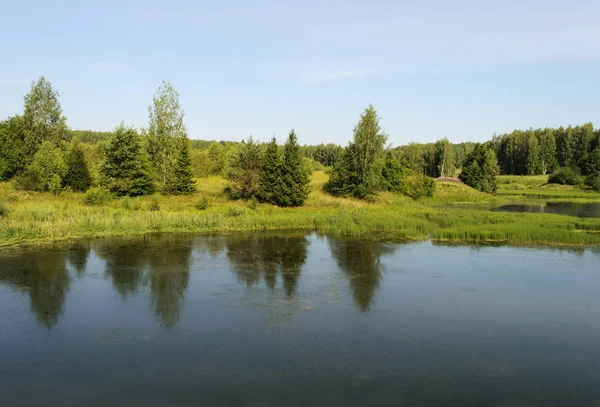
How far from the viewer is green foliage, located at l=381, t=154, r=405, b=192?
5306 centimetres

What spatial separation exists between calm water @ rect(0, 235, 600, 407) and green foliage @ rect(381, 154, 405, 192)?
30432 mm

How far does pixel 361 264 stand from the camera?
21.6 metres

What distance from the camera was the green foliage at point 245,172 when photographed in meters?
39.3

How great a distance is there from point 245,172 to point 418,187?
2582 cm

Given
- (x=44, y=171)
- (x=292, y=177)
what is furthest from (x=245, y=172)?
(x=44, y=171)

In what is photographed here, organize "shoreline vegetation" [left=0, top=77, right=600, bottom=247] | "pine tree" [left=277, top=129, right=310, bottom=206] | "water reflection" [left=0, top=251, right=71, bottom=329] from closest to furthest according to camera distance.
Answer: "water reflection" [left=0, top=251, right=71, bottom=329]
"shoreline vegetation" [left=0, top=77, right=600, bottom=247]
"pine tree" [left=277, top=129, right=310, bottom=206]

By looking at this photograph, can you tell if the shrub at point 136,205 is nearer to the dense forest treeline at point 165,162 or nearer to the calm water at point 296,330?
the dense forest treeline at point 165,162

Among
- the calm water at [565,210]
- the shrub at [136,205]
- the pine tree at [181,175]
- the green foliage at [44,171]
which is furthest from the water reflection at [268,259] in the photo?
the calm water at [565,210]

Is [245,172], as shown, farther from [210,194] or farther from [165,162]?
[165,162]

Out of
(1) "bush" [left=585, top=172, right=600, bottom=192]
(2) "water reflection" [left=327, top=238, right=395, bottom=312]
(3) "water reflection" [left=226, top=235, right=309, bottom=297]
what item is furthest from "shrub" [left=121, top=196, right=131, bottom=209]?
(1) "bush" [left=585, top=172, right=600, bottom=192]

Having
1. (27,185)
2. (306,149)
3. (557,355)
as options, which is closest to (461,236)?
(557,355)

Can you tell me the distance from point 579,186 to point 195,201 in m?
69.4

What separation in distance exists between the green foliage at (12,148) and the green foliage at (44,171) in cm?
589

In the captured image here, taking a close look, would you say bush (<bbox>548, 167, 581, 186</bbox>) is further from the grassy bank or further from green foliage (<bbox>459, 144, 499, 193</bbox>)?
the grassy bank
